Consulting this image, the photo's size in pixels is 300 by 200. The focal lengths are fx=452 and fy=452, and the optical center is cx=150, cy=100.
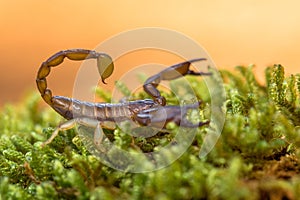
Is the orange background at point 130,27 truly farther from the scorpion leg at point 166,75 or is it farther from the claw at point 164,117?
the claw at point 164,117

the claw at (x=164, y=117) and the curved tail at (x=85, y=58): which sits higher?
the curved tail at (x=85, y=58)

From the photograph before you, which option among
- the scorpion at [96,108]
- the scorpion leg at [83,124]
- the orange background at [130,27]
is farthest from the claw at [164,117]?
the orange background at [130,27]

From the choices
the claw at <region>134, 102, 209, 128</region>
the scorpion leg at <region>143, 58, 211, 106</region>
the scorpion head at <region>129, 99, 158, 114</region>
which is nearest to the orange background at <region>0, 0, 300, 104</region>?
the scorpion leg at <region>143, 58, 211, 106</region>

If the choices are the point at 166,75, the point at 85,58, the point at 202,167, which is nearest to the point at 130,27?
the point at 166,75

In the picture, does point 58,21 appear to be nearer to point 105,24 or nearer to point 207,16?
point 105,24

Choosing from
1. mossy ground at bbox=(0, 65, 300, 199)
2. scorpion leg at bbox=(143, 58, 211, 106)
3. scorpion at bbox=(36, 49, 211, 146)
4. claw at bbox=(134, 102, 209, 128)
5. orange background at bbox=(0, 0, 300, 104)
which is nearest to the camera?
mossy ground at bbox=(0, 65, 300, 199)

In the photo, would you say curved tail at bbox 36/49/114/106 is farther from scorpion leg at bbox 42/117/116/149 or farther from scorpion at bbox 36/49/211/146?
scorpion leg at bbox 42/117/116/149

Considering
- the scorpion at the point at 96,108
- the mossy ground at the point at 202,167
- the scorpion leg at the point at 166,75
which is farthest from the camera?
the scorpion leg at the point at 166,75
